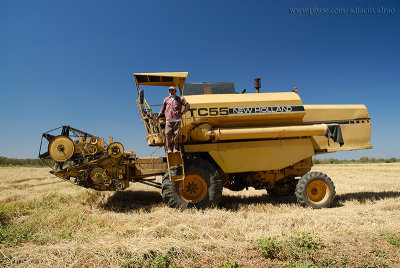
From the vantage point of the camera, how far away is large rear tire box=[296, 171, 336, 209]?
587cm

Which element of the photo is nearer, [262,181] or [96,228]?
[96,228]

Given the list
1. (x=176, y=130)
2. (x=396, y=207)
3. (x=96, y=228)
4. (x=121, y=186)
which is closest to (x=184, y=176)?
(x=176, y=130)

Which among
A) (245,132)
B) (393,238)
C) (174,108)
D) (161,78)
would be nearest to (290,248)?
(393,238)

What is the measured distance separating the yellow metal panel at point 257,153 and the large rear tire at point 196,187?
37 centimetres

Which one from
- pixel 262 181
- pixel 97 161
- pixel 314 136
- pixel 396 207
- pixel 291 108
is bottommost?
pixel 396 207

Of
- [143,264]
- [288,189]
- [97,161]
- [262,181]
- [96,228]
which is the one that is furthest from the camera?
[288,189]

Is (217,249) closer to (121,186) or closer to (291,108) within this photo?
(121,186)

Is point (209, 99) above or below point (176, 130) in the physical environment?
above

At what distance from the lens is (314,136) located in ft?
21.9

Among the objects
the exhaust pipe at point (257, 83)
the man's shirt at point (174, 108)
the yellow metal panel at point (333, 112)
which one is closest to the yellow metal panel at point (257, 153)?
the yellow metal panel at point (333, 112)

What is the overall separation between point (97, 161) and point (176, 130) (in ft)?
7.31

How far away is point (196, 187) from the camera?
18.7 ft

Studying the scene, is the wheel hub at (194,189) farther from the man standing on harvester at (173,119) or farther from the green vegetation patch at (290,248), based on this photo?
the green vegetation patch at (290,248)

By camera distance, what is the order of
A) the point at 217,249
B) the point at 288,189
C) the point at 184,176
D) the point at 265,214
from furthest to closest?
the point at 288,189 < the point at 184,176 < the point at 265,214 < the point at 217,249
